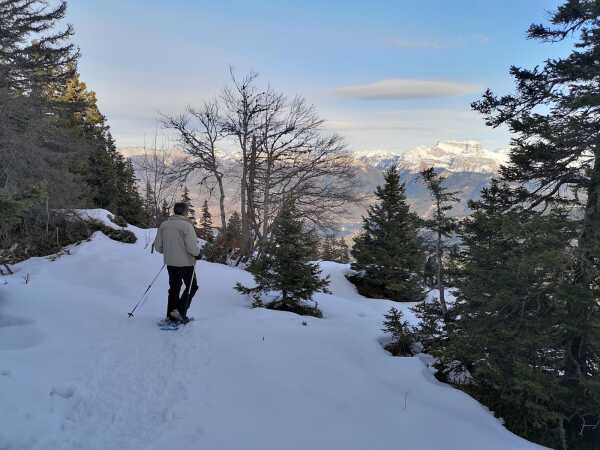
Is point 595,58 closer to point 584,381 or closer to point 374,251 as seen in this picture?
point 584,381

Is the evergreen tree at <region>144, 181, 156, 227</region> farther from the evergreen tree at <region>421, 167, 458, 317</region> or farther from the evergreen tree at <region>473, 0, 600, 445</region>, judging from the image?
the evergreen tree at <region>473, 0, 600, 445</region>

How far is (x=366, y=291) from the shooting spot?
54.9ft

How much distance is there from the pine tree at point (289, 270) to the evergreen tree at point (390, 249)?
327 inches

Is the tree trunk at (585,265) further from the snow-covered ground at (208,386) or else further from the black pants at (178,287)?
the black pants at (178,287)

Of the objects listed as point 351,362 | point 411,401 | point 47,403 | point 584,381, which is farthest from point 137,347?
point 584,381

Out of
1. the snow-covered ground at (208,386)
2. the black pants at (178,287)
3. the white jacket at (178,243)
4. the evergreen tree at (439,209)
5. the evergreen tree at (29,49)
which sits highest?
the evergreen tree at (29,49)

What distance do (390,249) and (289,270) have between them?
907 centimetres

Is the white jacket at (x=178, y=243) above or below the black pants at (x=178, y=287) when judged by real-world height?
above

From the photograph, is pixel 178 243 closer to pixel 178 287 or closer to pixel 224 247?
pixel 178 287

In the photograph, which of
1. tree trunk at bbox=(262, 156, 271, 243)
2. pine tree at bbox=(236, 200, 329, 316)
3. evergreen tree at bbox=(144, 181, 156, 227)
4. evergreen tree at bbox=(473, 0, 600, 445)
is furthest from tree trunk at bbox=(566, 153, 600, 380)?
evergreen tree at bbox=(144, 181, 156, 227)

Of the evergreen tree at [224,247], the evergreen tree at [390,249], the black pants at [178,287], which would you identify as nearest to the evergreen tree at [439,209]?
the evergreen tree at [390,249]

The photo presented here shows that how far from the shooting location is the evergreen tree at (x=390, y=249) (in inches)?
640

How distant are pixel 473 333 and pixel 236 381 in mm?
3545

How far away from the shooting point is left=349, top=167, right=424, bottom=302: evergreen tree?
640 inches
